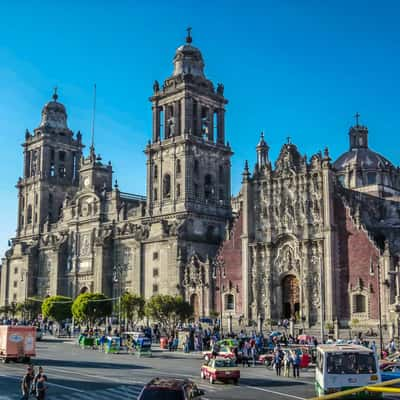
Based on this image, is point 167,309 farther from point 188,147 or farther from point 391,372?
point 391,372

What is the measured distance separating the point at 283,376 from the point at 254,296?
36.0 meters

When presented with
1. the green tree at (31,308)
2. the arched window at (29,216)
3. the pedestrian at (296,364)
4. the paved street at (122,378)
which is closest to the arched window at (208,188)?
the green tree at (31,308)

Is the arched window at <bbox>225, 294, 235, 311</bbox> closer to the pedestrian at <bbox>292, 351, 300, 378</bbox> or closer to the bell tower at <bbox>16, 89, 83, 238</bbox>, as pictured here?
the pedestrian at <bbox>292, 351, 300, 378</bbox>

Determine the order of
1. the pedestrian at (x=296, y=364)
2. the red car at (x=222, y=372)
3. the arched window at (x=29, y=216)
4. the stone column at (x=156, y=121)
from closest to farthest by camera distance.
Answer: the red car at (x=222, y=372) → the pedestrian at (x=296, y=364) → the stone column at (x=156, y=121) → the arched window at (x=29, y=216)

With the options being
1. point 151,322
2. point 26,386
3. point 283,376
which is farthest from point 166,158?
point 26,386

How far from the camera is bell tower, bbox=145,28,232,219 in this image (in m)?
85.6

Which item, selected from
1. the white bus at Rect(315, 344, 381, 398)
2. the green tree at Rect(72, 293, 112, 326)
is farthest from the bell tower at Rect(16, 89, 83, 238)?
the white bus at Rect(315, 344, 381, 398)

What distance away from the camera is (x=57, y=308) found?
273ft

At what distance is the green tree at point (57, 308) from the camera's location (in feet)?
272

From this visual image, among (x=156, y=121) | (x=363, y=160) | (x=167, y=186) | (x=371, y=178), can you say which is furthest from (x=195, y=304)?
(x=363, y=160)

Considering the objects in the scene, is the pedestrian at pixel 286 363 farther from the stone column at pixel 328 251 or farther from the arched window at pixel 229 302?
the arched window at pixel 229 302

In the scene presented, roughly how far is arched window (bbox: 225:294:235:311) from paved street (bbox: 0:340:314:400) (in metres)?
25.9

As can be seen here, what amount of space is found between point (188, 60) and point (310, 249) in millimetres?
33707

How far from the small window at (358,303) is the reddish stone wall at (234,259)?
1421 centimetres
